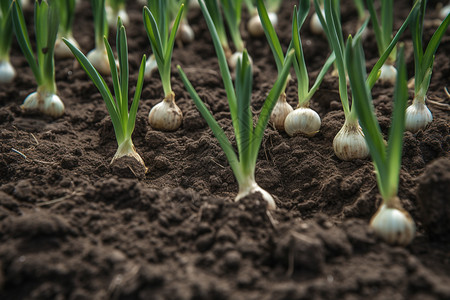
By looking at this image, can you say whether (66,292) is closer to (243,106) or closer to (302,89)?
(243,106)

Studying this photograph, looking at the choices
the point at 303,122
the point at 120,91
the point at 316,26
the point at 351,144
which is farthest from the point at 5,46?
the point at 351,144

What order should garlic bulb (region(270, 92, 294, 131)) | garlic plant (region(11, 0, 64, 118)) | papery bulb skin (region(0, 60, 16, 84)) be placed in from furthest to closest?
papery bulb skin (region(0, 60, 16, 84)) → garlic plant (region(11, 0, 64, 118)) → garlic bulb (region(270, 92, 294, 131))

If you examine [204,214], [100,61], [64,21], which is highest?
[64,21]

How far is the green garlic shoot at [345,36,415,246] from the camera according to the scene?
133 centimetres

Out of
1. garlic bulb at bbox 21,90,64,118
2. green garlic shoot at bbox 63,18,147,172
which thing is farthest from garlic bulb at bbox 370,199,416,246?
garlic bulb at bbox 21,90,64,118

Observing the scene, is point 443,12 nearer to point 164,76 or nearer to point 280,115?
point 280,115

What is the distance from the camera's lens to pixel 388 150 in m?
1.37

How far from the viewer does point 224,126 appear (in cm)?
212

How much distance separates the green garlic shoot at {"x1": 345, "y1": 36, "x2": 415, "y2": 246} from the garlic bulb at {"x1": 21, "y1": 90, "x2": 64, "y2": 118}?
1.51 metres

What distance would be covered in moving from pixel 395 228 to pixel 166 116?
115 cm

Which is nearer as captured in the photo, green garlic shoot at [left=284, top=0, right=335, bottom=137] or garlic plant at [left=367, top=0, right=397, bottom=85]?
green garlic shoot at [left=284, top=0, right=335, bottom=137]

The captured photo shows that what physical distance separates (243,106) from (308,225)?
424 mm

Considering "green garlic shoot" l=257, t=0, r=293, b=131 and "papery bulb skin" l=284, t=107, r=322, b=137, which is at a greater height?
"green garlic shoot" l=257, t=0, r=293, b=131

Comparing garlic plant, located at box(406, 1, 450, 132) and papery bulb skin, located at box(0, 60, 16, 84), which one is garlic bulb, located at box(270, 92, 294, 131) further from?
papery bulb skin, located at box(0, 60, 16, 84)
